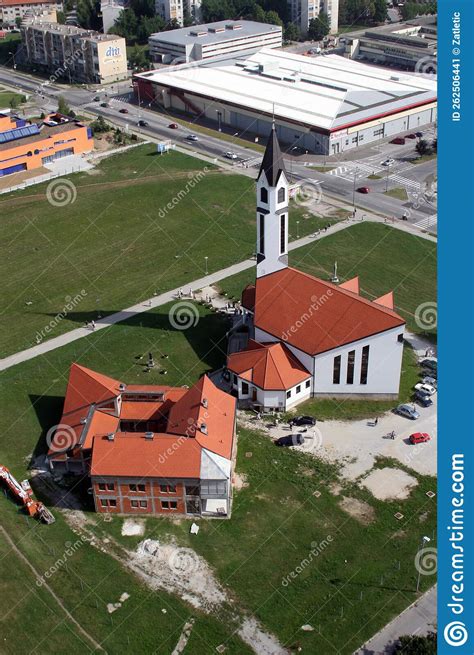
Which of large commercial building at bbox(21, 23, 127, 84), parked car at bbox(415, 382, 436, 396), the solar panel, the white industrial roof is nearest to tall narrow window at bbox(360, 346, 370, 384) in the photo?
parked car at bbox(415, 382, 436, 396)

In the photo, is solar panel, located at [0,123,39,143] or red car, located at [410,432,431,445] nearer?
red car, located at [410,432,431,445]

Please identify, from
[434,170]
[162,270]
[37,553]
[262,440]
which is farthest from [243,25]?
[37,553]

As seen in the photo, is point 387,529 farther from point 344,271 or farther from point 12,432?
point 344,271

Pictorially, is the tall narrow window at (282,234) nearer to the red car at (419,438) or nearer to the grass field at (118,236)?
the grass field at (118,236)

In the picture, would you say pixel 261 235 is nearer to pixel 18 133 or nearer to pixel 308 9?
pixel 18 133

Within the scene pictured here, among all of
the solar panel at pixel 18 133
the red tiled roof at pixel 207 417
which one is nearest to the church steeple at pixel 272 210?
the red tiled roof at pixel 207 417

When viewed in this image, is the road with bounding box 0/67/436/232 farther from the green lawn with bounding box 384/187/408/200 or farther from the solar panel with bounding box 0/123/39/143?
the solar panel with bounding box 0/123/39/143
